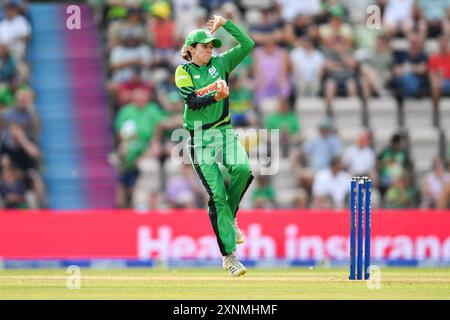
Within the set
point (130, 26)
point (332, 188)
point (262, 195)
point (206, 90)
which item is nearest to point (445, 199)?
point (332, 188)

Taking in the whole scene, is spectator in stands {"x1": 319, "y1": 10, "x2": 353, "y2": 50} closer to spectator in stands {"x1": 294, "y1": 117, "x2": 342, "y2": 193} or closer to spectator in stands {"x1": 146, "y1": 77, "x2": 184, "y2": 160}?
spectator in stands {"x1": 294, "y1": 117, "x2": 342, "y2": 193}

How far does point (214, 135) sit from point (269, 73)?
23.7ft

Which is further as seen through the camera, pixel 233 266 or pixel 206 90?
pixel 233 266

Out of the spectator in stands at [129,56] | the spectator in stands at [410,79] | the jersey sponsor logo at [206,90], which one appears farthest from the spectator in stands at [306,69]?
the jersey sponsor logo at [206,90]

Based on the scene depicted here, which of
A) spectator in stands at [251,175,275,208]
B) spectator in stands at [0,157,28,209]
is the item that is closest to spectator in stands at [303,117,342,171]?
spectator in stands at [251,175,275,208]

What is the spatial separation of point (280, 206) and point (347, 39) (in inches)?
130

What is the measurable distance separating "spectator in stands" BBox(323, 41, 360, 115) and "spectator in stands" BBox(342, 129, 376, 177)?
0.84 m

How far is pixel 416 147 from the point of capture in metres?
18.4

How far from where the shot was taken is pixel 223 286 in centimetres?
1090

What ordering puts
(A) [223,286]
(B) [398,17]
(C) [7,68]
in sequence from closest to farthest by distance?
(A) [223,286]
(C) [7,68]
(B) [398,17]

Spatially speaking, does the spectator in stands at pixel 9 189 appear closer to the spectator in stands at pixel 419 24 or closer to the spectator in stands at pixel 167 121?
the spectator in stands at pixel 167 121

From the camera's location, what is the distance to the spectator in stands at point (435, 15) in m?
19.6

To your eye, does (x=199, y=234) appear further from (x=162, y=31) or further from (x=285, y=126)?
(x=162, y=31)

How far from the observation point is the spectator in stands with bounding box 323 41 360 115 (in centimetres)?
1847
